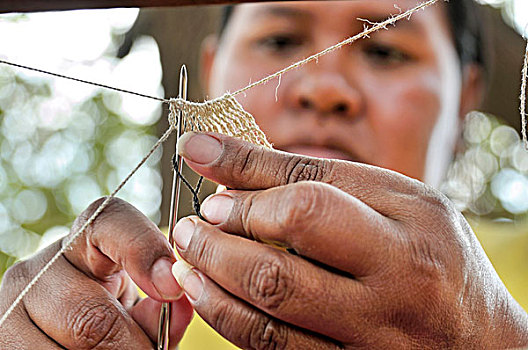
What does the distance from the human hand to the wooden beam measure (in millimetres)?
204

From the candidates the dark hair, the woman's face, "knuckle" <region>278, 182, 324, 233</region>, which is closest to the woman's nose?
the woman's face

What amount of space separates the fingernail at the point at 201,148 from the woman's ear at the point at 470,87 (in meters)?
1.15

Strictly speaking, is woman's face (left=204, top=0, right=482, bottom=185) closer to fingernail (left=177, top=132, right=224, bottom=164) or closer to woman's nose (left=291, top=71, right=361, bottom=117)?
woman's nose (left=291, top=71, right=361, bottom=117)

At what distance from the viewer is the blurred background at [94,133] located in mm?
2771

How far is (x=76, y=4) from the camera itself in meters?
0.50

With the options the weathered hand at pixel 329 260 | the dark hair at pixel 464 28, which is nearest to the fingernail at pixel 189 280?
the weathered hand at pixel 329 260

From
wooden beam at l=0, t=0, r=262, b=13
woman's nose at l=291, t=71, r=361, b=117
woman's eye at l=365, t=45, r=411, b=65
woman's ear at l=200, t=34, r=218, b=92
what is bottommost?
wooden beam at l=0, t=0, r=262, b=13

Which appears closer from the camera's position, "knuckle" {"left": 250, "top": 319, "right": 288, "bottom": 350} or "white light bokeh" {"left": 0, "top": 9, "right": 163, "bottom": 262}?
"knuckle" {"left": 250, "top": 319, "right": 288, "bottom": 350}

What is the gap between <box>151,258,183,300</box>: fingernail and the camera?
0.51 m

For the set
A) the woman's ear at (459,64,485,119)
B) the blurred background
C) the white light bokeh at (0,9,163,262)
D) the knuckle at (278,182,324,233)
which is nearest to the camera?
the knuckle at (278,182,324,233)

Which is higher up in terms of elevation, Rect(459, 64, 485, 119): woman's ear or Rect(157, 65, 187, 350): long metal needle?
Rect(459, 64, 485, 119): woman's ear

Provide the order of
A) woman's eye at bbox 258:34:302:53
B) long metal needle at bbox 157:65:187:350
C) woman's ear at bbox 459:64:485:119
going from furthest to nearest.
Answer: woman's ear at bbox 459:64:485:119 < woman's eye at bbox 258:34:302:53 < long metal needle at bbox 157:65:187:350

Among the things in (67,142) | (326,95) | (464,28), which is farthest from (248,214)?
(67,142)

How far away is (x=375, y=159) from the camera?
1.07m
